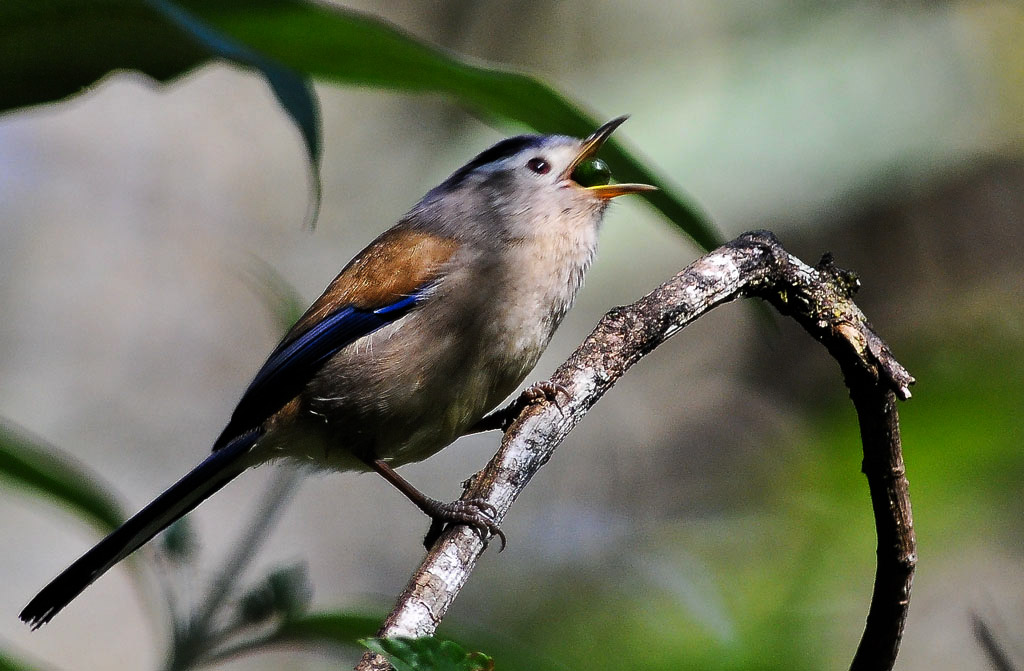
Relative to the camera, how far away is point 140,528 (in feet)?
9.54

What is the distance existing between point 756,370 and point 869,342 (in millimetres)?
6183

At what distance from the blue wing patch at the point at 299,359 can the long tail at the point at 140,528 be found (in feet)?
0.22

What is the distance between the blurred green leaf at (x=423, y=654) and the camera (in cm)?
126

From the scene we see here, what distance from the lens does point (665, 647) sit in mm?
3729

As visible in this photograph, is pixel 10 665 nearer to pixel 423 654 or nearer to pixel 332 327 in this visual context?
pixel 423 654

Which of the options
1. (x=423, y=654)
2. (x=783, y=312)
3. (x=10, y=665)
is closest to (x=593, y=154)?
(x=783, y=312)

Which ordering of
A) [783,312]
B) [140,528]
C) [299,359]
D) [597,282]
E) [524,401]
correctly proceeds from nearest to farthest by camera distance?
[783,312] → [524,401] → [140,528] → [299,359] → [597,282]

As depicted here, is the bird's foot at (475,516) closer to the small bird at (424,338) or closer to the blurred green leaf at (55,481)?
the small bird at (424,338)

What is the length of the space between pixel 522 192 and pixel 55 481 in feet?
5.56

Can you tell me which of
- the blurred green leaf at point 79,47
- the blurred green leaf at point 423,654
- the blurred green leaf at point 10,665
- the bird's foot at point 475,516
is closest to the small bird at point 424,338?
the blurred green leaf at point 10,665

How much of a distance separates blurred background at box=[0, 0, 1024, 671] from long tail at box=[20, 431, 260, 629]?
157cm

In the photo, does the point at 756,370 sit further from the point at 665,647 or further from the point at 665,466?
the point at 665,647

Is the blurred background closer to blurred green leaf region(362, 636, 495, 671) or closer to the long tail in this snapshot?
the long tail

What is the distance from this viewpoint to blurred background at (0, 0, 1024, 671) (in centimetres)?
539
